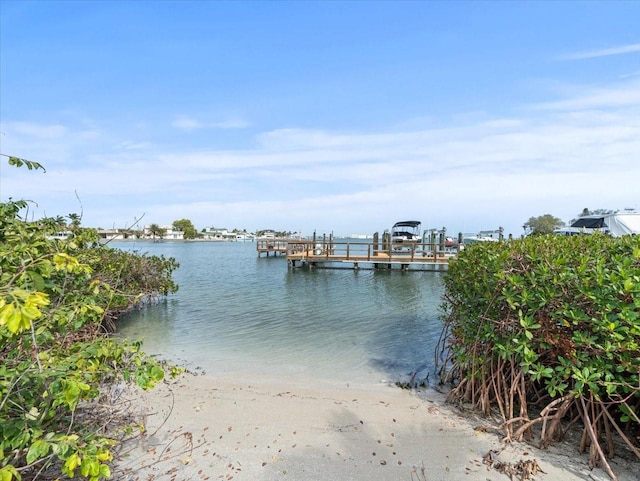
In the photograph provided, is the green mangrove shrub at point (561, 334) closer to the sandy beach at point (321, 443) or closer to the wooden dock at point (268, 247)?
the sandy beach at point (321, 443)

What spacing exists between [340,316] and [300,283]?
828cm

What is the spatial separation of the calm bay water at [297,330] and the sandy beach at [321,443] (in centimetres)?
115

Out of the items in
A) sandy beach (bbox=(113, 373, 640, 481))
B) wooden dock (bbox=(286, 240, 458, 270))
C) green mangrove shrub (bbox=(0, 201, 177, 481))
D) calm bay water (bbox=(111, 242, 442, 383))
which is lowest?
calm bay water (bbox=(111, 242, 442, 383))

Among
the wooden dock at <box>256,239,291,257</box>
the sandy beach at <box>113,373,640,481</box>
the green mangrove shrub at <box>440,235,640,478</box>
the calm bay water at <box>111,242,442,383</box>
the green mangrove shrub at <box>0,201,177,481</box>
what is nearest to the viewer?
the green mangrove shrub at <box>0,201,177,481</box>

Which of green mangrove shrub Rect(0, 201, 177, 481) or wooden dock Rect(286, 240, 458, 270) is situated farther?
wooden dock Rect(286, 240, 458, 270)

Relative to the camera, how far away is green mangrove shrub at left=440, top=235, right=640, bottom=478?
2.75m

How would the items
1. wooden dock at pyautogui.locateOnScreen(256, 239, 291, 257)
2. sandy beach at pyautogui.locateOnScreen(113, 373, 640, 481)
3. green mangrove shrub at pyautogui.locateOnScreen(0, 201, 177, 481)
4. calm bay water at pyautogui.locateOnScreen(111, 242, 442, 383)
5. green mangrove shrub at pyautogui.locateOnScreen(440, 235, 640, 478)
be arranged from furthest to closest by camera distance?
wooden dock at pyautogui.locateOnScreen(256, 239, 291, 257) → calm bay water at pyautogui.locateOnScreen(111, 242, 442, 383) → sandy beach at pyautogui.locateOnScreen(113, 373, 640, 481) → green mangrove shrub at pyautogui.locateOnScreen(440, 235, 640, 478) → green mangrove shrub at pyautogui.locateOnScreen(0, 201, 177, 481)

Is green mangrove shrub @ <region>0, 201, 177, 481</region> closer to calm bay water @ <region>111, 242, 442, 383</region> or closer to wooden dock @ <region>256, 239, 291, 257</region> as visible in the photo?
calm bay water @ <region>111, 242, 442, 383</region>

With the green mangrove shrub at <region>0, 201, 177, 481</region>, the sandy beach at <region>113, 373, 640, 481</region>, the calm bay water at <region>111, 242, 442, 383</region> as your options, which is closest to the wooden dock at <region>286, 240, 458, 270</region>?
the calm bay water at <region>111, 242, 442, 383</region>

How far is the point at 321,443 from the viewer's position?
138 inches

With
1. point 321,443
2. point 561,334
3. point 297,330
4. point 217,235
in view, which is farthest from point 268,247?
point 217,235

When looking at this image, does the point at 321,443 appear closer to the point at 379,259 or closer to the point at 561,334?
the point at 561,334

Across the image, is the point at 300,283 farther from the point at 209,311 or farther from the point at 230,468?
the point at 230,468

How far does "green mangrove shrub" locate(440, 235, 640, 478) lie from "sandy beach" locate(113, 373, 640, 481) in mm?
322
